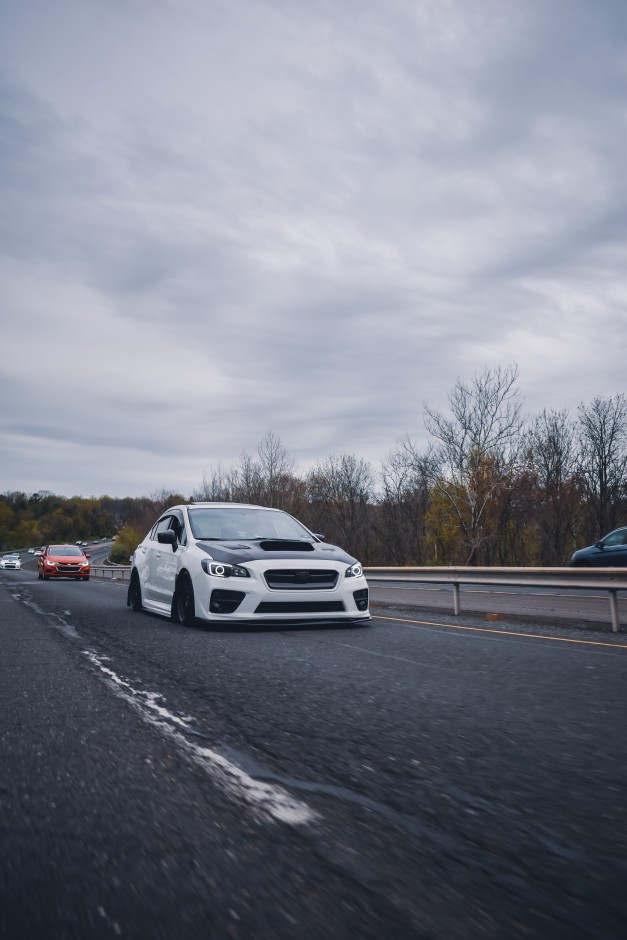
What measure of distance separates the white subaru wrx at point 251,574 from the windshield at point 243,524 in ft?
0.04

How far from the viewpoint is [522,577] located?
1143 centimetres

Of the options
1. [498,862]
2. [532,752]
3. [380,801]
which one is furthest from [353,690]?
[498,862]

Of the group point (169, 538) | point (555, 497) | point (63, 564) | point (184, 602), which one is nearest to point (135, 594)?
point (169, 538)

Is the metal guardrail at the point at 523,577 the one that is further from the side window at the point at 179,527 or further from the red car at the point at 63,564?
the red car at the point at 63,564

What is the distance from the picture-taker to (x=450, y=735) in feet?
13.0

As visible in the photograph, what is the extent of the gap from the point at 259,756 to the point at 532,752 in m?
1.27

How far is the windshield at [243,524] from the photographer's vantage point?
10.5 m

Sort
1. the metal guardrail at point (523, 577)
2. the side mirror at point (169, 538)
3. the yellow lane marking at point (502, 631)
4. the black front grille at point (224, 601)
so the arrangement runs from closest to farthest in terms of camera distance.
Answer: the yellow lane marking at point (502, 631) < the black front grille at point (224, 601) < the metal guardrail at point (523, 577) < the side mirror at point (169, 538)

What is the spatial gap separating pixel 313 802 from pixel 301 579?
20.7 ft

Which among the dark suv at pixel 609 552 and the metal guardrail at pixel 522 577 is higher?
the dark suv at pixel 609 552

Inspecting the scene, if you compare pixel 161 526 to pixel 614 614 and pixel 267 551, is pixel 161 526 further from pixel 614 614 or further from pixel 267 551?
pixel 614 614

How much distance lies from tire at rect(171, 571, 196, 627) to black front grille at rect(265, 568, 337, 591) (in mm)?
1101

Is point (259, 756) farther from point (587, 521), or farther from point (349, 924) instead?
point (587, 521)

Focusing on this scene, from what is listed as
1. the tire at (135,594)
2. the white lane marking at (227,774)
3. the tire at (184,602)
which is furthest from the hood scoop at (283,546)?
the white lane marking at (227,774)
